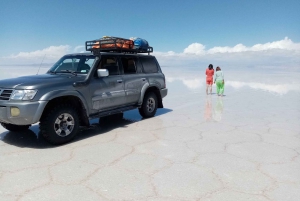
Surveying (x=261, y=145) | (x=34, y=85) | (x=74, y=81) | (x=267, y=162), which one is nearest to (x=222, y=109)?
(x=261, y=145)

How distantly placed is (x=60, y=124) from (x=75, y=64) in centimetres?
151

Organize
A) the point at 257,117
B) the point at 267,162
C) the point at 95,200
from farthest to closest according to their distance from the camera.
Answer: the point at 257,117 → the point at 267,162 → the point at 95,200

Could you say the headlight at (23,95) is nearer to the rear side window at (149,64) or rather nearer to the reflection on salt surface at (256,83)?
the rear side window at (149,64)

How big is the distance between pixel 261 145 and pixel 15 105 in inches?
170

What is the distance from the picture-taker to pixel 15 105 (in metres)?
4.04

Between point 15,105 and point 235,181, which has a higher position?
point 15,105

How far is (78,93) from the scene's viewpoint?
471cm

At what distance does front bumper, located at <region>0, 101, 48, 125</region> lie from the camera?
13.3 ft

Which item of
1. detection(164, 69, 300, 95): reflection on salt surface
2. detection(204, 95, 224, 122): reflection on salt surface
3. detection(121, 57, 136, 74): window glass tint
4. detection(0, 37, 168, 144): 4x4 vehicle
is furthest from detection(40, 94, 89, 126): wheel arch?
detection(164, 69, 300, 95): reflection on salt surface

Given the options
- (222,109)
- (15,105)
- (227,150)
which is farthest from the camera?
(222,109)

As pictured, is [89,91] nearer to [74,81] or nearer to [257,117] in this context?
[74,81]

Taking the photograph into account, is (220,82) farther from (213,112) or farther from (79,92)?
(79,92)

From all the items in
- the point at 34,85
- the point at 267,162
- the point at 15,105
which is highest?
the point at 34,85

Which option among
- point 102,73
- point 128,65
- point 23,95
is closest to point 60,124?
point 23,95
